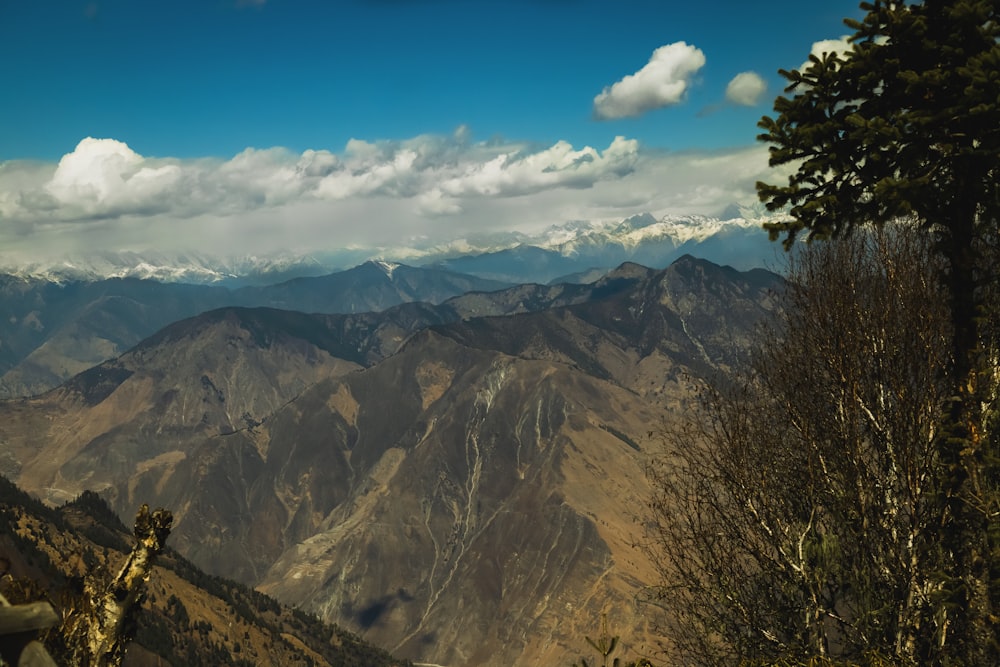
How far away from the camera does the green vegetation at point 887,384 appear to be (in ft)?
40.6

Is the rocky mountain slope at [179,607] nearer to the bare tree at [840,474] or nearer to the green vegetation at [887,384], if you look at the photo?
the bare tree at [840,474]

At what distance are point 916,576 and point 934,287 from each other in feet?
19.0

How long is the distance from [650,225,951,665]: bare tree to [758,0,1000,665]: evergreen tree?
1.30ft

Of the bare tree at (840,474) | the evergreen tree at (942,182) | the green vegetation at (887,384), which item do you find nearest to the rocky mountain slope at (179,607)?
the bare tree at (840,474)

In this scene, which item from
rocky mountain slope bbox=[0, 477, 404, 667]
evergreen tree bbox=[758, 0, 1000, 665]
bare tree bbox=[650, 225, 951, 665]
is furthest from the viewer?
rocky mountain slope bbox=[0, 477, 404, 667]

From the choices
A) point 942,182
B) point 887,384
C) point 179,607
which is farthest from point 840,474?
point 179,607

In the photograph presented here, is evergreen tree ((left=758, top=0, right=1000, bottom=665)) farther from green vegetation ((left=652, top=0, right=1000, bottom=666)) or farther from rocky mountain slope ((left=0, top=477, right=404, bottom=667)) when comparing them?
rocky mountain slope ((left=0, top=477, right=404, bottom=667))

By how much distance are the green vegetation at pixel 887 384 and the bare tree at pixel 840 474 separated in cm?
5

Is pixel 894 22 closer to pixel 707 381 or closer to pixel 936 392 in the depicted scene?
pixel 936 392

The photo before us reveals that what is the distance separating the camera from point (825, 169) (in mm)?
13359

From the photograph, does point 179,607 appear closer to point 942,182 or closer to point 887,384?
point 887,384

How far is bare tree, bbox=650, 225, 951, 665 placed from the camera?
44.8 ft

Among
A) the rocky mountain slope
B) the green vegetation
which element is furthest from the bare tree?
the rocky mountain slope

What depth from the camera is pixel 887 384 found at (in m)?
14.3
